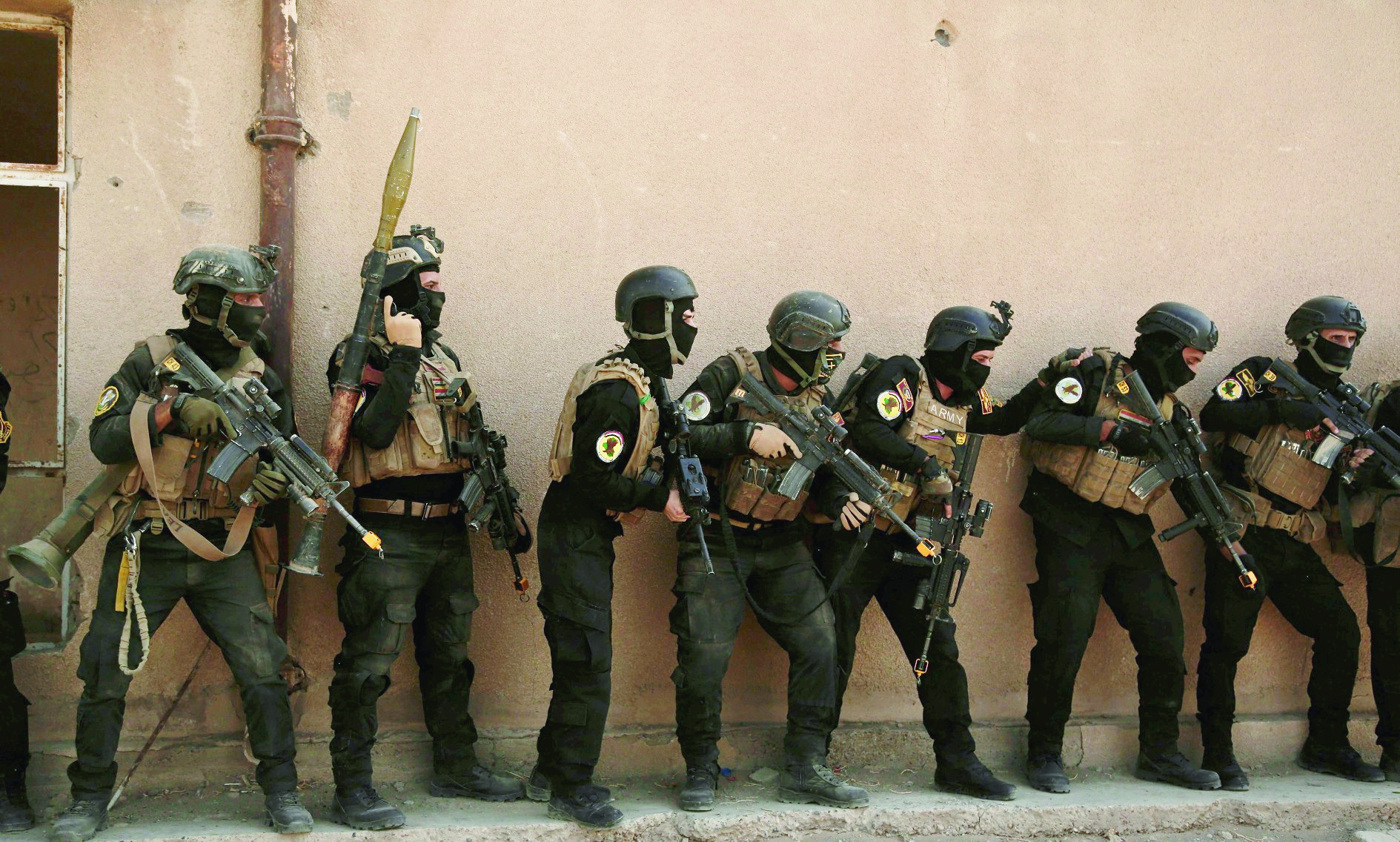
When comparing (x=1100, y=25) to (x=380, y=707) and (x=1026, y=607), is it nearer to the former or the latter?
(x=1026, y=607)

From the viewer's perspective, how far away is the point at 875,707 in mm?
5773

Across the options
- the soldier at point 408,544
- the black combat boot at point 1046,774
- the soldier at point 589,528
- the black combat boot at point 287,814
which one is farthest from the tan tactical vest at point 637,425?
the black combat boot at point 1046,774

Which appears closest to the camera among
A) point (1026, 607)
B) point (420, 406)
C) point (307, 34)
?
point (420, 406)

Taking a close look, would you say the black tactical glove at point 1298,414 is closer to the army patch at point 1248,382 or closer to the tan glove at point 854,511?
the army patch at point 1248,382

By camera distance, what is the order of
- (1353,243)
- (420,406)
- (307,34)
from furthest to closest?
(1353,243)
(307,34)
(420,406)

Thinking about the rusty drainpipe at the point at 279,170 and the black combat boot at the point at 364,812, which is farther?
the rusty drainpipe at the point at 279,170

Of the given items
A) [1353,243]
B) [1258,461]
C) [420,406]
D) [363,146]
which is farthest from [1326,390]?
[363,146]

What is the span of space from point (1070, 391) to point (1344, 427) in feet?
4.72

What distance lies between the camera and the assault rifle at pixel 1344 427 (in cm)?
570

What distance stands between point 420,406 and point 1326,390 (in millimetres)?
4292

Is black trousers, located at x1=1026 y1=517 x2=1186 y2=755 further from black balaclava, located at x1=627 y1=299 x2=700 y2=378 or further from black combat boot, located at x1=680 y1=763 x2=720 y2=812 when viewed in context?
black balaclava, located at x1=627 y1=299 x2=700 y2=378

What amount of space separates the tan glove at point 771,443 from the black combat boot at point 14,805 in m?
3.00

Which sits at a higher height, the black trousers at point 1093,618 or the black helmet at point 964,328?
the black helmet at point 964,328

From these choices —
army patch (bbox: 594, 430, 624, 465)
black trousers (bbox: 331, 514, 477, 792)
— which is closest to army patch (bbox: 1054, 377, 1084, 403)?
army patch (bbox: 594, 430, 624, 465)
